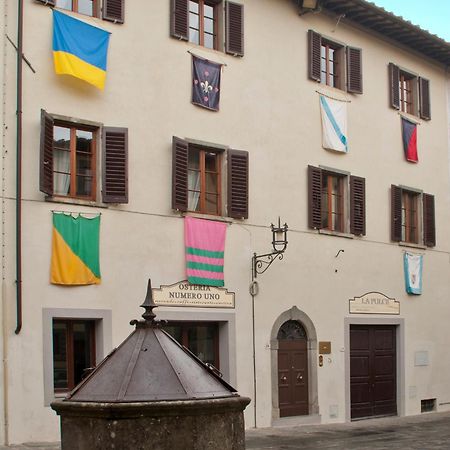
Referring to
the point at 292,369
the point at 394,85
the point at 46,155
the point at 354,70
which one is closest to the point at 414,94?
the point at 394,85

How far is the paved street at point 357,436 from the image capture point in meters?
15.4

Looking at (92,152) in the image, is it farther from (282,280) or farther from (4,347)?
(282,280)

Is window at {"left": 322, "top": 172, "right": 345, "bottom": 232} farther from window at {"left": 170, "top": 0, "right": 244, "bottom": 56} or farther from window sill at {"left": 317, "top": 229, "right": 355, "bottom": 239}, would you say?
window at {"left": 170, "top": 0, "right": 244, "bottom": 56}

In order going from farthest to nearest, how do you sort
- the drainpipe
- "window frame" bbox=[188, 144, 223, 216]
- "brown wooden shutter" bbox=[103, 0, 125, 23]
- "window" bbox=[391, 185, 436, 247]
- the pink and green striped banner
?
"window" bbox=[391, 185, 436, 247], "window frame" bbox=[188, 144, 223, 216], the pink and green striped banner, "brown wooden shutter" bbox=[103, 0, 125, 23], the drainpipe

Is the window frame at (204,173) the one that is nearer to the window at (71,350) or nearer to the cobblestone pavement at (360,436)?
the window at (71,350)

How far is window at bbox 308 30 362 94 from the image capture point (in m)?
20.3

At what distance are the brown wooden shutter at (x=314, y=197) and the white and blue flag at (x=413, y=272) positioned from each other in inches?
142

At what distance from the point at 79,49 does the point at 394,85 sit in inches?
387

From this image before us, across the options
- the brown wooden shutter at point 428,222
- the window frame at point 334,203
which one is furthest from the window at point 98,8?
the brown wooden shutter at point 428,222

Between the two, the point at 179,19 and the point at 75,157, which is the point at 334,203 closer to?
the point at 179,19

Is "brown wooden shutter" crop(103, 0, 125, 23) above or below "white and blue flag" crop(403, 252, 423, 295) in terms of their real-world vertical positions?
above

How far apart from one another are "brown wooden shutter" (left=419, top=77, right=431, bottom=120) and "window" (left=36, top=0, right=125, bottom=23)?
10160 millimetres

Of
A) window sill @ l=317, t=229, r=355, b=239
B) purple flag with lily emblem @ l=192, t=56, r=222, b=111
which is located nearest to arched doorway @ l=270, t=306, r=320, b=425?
window sill @ l=317, t=229, r=355, b=239

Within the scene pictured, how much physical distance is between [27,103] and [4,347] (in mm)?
3891
